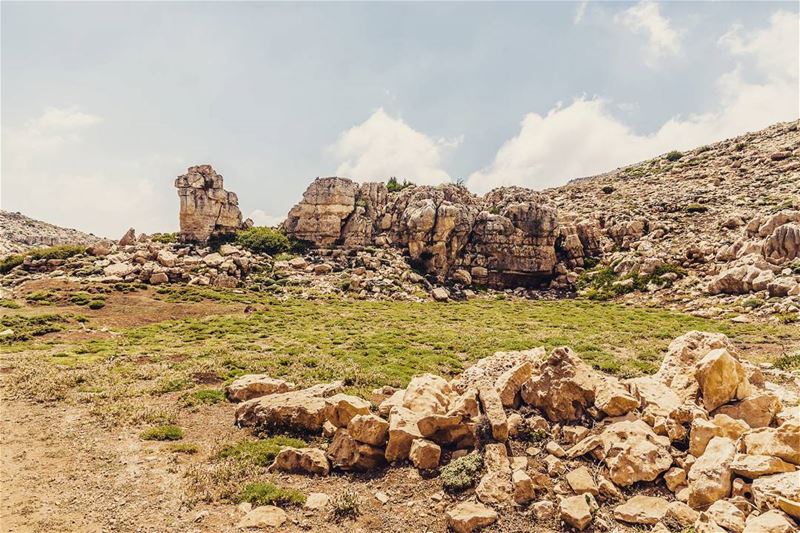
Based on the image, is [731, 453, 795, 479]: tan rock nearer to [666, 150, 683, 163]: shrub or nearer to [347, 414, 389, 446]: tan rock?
[347, 414, 389, 446]: tan rock

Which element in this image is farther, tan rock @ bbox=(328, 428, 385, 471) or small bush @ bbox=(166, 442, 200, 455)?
small bush @ bbox=(166, 442, 200, 455)

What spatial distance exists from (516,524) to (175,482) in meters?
8.43

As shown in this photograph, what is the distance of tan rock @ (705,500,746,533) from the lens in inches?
250

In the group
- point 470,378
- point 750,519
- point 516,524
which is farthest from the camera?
point 470,378

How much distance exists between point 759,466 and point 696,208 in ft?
218

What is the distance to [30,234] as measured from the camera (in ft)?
313

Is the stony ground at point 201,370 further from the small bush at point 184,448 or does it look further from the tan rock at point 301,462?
the tan rock at point 301,462

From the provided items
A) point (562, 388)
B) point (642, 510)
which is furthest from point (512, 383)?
point (642, 510)

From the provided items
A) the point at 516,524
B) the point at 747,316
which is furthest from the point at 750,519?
the point at 747,316

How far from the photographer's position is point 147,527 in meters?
8.23

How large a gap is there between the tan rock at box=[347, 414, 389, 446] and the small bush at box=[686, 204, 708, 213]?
67684mm

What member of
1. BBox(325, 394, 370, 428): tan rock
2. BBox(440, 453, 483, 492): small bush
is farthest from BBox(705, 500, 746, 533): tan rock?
BBox(325, 394, 370, 428): tan rock

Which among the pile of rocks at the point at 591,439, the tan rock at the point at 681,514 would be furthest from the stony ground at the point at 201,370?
A: the tan rock at the point at 681,514

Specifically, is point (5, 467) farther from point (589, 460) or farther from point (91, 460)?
point (589, 460)
